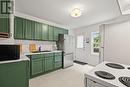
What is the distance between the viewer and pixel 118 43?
1.93m

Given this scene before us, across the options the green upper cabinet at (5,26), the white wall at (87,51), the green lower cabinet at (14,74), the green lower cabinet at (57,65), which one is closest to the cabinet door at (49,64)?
the green lower cabinet at (57,65)

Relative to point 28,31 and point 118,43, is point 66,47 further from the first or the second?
point 118,43

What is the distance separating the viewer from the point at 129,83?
0.81m

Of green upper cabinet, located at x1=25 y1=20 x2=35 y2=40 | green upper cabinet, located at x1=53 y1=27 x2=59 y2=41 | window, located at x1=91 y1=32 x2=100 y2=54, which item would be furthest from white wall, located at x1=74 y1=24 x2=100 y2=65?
green upper cabinet, located at x1=25 y1=20 x2=35 y2=40

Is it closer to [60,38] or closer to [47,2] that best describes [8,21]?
[47,2]

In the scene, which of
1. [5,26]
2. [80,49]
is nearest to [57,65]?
[80,49]

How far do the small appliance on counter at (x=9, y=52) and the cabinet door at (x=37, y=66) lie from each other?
139cm

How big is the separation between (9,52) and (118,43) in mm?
2164

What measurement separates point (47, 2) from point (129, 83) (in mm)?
2669

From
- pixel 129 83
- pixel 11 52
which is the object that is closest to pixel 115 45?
→ pixel 129 83

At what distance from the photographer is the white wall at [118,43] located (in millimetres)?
1811

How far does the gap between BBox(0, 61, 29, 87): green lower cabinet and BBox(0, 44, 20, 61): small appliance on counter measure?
120 mm

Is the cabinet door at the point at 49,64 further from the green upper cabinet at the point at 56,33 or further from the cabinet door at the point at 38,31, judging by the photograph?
the green upper cabinet at the point at 56,33

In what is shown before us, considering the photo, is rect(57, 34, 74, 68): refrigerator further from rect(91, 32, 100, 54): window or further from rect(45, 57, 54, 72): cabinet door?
rect(91, 32, 100, 54): window
